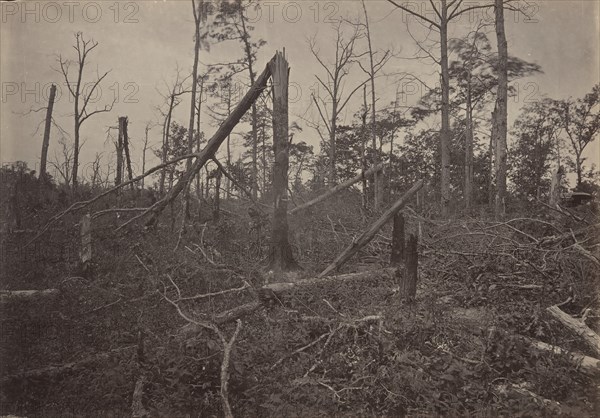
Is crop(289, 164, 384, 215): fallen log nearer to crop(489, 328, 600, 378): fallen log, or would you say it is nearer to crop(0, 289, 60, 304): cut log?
crop(0, 289, 60, 304): cut log

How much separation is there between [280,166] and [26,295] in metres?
5.05

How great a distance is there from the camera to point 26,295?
7000 millimetres

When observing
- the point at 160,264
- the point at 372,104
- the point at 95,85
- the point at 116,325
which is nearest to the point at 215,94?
the point at 95,85

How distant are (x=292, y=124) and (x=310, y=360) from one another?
27.1m

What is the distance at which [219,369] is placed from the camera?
423cm

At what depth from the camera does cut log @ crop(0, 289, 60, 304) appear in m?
6.75

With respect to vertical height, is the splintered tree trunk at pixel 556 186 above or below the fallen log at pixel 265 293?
above

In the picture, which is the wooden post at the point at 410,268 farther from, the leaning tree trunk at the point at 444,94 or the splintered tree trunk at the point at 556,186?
the leaning tree trunk at the point at 444,94

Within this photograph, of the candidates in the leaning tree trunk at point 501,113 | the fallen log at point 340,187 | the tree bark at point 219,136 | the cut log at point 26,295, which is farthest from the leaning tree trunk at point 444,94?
the cut log at point 26,295

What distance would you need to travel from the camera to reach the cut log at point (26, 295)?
22.2 ft

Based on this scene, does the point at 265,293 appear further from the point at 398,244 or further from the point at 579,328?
the point at 579,328

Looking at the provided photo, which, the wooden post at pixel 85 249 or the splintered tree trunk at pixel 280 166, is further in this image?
the wooden post at pixel 85 249

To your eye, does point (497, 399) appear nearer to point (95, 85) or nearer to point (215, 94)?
point (215, 94)

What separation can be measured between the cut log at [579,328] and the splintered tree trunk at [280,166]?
4227 millimetres
